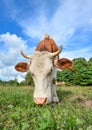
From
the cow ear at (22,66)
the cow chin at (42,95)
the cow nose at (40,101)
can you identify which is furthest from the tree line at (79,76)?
the cow nose at (40,101)

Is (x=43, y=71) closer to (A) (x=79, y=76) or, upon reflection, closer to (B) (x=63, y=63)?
(B) (x=63, y=63)

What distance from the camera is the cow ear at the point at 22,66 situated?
781 cm

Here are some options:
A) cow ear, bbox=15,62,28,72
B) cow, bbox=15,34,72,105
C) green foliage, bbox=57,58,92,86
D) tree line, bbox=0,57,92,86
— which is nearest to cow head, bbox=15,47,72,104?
cow, bbox=15,34,72,105

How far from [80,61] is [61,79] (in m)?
2.79

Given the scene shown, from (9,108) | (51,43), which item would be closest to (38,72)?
(9,108)

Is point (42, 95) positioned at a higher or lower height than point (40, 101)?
higher

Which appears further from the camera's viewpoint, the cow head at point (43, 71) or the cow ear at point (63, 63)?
the cow ear at point (63, 63)

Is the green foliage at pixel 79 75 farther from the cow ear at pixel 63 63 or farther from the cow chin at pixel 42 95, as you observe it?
the cow chin at pixel 42 95

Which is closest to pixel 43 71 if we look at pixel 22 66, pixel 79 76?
pixel 22 66

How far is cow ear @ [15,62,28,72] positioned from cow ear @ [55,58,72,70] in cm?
93

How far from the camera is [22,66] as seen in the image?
7898 millimetres

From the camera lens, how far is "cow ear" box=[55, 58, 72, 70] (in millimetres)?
7546

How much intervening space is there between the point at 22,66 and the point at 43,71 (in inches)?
47.8

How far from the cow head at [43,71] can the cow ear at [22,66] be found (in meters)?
0.15
